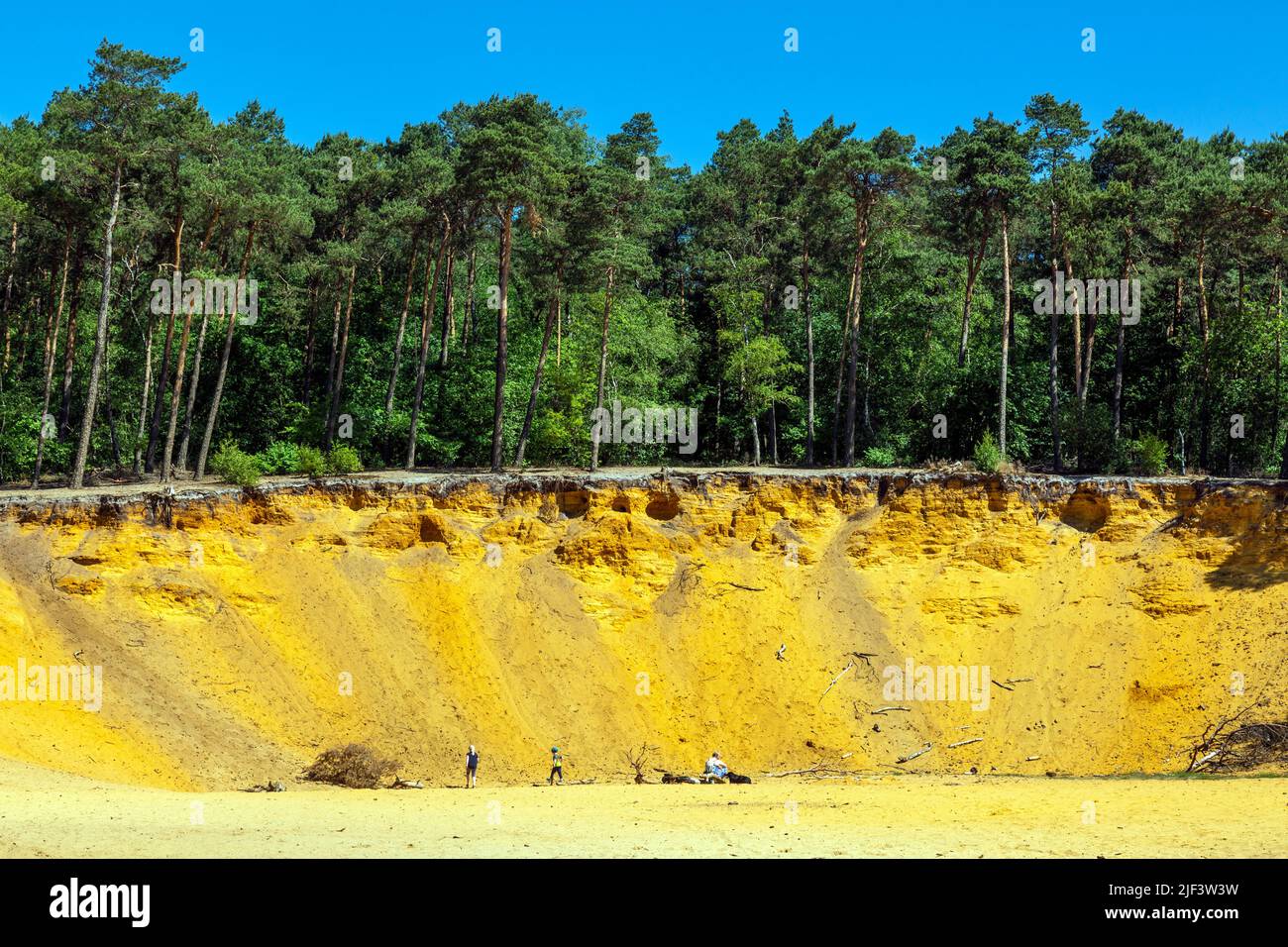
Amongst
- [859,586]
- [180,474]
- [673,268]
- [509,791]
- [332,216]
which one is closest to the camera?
[509,791]

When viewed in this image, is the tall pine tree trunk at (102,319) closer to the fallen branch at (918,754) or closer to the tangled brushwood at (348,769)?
the tangled brushwood at (348,769)

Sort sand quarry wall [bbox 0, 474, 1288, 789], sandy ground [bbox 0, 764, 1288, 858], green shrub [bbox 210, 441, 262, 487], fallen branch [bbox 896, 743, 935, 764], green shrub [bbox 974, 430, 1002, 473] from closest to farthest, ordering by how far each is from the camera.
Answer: sandy ground [bbox 0, 764, 1288, 858], sand quarry wall [bbox 0, 474, 1288, 789], fallen branch [bbox 896, 743, 935, 764], green shrub [bbox 210, 441, 262, 487], green shrub [bbox 974, 430, 1002, 473]

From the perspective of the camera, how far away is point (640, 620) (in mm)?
32594

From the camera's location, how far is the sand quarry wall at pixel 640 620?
27.6m

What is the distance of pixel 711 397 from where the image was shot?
5503cm

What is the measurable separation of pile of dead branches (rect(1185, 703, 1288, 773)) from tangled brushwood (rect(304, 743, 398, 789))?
17.4m

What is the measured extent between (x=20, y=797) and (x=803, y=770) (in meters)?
16.2

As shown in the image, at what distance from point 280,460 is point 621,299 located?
1553cm

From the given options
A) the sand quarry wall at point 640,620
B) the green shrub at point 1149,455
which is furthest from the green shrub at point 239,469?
Result: the green shrub at point 1149,455

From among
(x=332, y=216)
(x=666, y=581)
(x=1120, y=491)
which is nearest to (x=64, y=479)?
(x=332, y=216)

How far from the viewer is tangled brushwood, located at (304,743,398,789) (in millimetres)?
24938

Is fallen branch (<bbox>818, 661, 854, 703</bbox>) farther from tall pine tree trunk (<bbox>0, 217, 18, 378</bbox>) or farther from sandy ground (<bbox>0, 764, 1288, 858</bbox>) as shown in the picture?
tall pine tree trunk (<bbox>0, 217, 18, 378</bbox>)

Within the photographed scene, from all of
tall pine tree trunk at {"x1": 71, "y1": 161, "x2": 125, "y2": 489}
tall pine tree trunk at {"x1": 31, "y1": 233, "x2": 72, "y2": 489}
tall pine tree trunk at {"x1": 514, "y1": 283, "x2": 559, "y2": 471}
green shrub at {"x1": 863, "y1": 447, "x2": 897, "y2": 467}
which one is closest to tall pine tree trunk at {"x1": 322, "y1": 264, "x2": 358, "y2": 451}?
tall pine tree trunk at {"x1": 514, "y1": 283, "x2": 559, "y2": 471}
